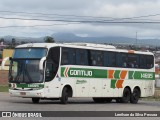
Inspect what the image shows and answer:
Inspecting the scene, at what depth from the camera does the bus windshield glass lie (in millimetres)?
26234

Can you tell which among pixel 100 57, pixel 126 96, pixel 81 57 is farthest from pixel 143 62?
pixel 81 57

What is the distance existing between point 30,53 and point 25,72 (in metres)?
1.08

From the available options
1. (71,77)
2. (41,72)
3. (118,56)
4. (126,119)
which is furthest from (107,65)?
(126,119)

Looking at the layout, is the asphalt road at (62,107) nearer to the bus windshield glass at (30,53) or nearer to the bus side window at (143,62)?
the bus windshield glass at (30,53)

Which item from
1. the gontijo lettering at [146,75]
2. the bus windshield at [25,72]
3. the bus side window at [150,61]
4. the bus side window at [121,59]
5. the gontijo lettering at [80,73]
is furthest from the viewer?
the bus side window at [150,61]

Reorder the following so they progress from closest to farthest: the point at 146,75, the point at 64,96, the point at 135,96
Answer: the point at 64,96 → the point at 135,96 → the point at 146,75

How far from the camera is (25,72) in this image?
26234 millimetres

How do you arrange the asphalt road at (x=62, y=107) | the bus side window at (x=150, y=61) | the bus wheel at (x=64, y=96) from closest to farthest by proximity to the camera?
1. the asphalt road at (x=62, y=107)
2. the bus wheel at (x=64, y=96)
3. the bus side window at (x=150, y=61)

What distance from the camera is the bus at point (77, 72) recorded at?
85.6 ft

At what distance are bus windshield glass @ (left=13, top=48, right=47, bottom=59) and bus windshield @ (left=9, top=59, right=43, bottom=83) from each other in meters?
0.28

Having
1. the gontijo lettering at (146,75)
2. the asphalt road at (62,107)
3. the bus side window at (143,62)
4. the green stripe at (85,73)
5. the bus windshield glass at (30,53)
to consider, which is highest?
the bus windshield glass at (30,53)

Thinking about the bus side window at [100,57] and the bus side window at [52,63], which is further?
the bus side window at [100,57]

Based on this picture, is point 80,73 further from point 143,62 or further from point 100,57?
point 143,62

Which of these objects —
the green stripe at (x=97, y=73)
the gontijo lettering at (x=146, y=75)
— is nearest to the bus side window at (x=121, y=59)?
the green stripe at (x=97, y=73)
